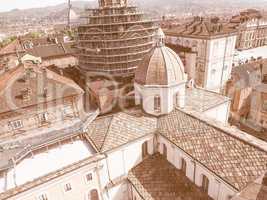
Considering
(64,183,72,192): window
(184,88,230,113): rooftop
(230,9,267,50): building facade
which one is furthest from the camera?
(230,9,267,50): building facade

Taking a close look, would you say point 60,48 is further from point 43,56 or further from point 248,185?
point 248,185

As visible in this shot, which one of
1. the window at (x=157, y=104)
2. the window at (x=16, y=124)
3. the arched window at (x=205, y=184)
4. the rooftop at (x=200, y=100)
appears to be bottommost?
the arched window at (x=205, y=184)

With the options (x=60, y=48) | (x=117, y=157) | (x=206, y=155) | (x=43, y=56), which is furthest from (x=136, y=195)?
(x=60, y=48)

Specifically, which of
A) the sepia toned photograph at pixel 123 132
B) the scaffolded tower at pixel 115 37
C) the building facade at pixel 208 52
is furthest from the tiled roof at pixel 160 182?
the building facade at pixel 208 52

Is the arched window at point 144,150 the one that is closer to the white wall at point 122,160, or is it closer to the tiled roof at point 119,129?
the white wall at point 122,160

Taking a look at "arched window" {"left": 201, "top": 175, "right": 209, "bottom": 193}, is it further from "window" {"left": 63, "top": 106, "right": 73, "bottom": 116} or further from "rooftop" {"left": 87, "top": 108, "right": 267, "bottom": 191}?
"window" {"left": 63, "top": 106, "right": 73, "bottom": 116}

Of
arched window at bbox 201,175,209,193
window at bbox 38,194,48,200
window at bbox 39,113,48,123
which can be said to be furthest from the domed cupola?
window at bbox 39,113,48,123
